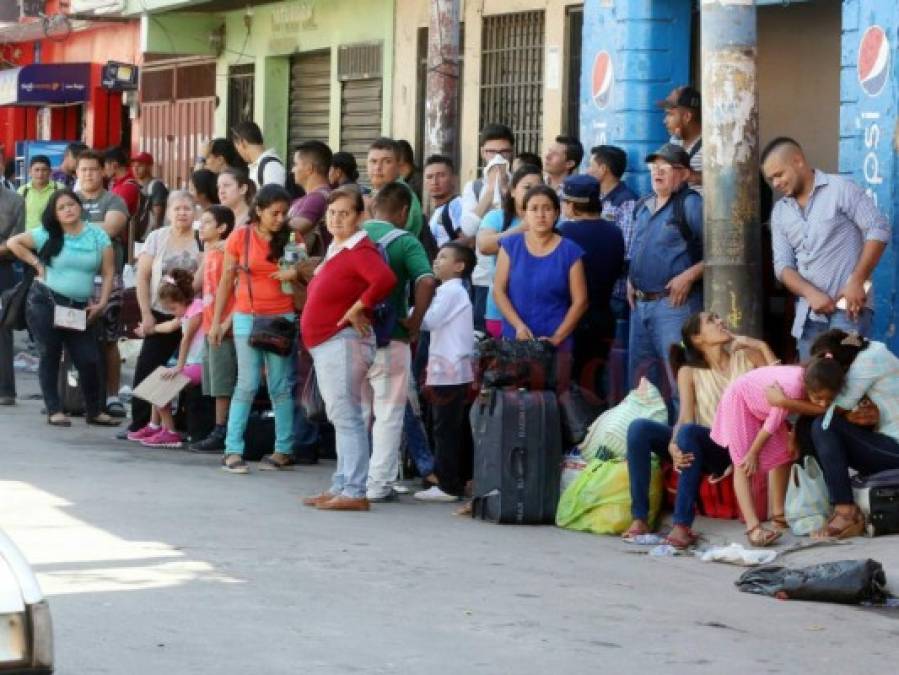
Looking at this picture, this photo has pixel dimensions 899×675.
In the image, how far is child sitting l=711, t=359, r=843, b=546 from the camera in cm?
1029

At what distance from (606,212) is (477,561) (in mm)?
3835

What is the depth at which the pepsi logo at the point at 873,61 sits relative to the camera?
1205cm

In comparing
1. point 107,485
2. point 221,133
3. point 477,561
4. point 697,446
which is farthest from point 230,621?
Answer: point 221,133

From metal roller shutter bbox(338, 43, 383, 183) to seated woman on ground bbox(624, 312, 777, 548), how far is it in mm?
11013

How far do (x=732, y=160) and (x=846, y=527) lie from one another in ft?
7.21

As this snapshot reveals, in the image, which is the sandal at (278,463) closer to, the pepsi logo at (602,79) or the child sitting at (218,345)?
the child sitting at (218,345)

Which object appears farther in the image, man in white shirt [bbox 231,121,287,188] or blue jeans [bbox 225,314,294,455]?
man in white shirt [bbox 231,121,287,188]

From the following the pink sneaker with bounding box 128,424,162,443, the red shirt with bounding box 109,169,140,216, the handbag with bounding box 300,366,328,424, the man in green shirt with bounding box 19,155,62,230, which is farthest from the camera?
the red shirt with bounding box 109,169,140,216

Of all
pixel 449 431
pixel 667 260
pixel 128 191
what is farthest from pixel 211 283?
pixel 128 191

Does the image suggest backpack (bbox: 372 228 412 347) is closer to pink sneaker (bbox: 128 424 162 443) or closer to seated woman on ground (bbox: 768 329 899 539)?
seated woman on ground (bbox: 768 329 899 539)

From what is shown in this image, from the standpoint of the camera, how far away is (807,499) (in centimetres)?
1038

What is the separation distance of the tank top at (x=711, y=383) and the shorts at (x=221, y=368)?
3953mm

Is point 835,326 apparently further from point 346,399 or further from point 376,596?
point 376,596

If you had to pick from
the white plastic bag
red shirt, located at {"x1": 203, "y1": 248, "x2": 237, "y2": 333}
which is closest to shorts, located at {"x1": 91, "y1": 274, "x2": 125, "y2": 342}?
red shirt, located at {"x1": 203, "y1": 248, "x2": 237, "y2": 333}
